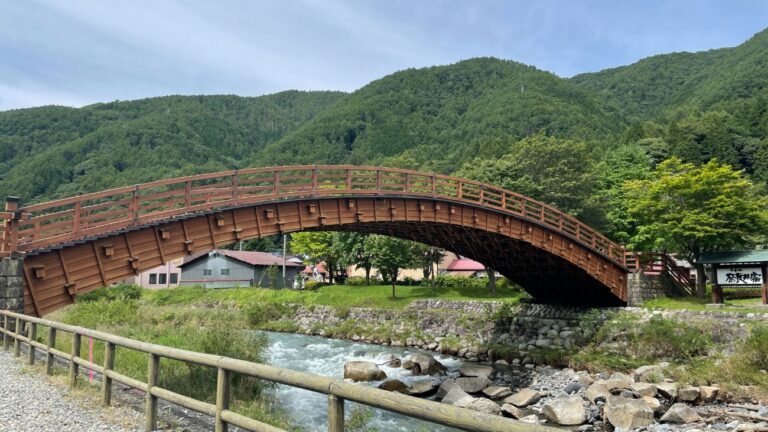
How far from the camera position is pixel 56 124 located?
143 m

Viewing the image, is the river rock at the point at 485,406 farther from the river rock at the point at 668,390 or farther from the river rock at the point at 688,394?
the river rock at the point at 688,394

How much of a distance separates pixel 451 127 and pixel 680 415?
120 metres

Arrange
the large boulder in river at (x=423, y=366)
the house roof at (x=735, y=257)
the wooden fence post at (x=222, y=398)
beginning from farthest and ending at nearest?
the large boulder in river at (x=423, y=366), the house roof at (x=735, y=257), the wooden fence post at (x=222, y=398)

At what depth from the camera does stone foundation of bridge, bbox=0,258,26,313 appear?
12594mm

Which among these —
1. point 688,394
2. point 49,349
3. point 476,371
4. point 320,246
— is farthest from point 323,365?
point 320,246

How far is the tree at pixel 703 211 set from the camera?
2636 centimetres

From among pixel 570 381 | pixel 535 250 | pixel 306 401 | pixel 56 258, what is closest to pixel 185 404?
pixel 56 258

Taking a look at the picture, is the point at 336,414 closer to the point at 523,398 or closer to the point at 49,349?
the point at 49,349

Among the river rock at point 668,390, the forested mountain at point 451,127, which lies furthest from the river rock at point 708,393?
the forested mountain at point 451,127

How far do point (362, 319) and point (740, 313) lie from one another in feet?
82.0

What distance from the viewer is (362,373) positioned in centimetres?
2169

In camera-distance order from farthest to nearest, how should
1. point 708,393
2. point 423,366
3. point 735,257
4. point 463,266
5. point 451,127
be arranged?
1. point 451,127
2. point 463,266
3. point 735,257
4. point 423,366
5. point 708,393

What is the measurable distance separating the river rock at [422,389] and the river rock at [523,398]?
9.63 ft

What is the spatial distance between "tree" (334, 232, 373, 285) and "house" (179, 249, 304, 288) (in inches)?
539
